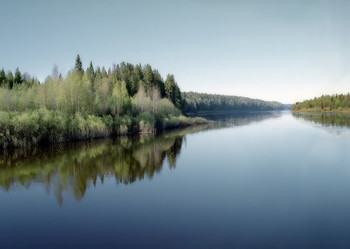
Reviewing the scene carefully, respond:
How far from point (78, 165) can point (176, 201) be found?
Answer: 37.4ft

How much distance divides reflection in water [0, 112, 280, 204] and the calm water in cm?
8

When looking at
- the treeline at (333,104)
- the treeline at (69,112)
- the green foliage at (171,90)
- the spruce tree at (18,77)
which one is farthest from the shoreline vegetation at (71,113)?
the treeline at (333,104)

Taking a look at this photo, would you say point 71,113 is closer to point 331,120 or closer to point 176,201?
point 176,201

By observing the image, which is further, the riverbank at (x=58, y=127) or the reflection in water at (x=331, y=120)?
the reflection in water at (x=331, y=120)

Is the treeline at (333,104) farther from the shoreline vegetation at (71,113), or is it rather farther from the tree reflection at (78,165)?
the tree reflection at (78,165)

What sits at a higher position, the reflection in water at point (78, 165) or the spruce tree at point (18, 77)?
the spruce tree at point (18, 77)

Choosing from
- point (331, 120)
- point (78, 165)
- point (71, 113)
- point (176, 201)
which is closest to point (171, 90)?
point (71, 113)

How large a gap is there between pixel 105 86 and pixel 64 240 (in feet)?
123

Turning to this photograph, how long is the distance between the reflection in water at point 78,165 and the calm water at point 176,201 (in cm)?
8

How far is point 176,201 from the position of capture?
41.9 feet

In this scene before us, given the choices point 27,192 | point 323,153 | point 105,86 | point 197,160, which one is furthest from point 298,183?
point 105,86

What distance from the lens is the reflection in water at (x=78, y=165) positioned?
52.7 feet

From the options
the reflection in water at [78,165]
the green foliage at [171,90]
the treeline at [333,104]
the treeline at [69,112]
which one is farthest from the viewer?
the treeline at [333,104]

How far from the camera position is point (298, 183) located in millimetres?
15281
